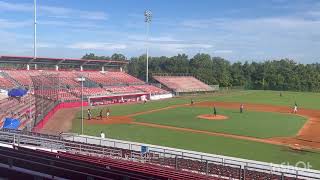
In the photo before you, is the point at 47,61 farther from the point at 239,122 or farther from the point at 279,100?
the point at 279,100

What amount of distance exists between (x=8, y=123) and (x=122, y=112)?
24.9 m

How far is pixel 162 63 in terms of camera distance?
13475 centimetres

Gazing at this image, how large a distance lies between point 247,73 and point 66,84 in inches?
2852

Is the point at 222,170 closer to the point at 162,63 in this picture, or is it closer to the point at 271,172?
the point at 271,172

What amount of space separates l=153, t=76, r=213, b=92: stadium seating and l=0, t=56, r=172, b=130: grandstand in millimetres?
8173

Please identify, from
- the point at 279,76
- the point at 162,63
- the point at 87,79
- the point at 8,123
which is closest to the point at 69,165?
the point at 8,123

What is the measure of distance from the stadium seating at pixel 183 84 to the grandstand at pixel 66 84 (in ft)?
26.8

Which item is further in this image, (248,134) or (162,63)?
(162,63)

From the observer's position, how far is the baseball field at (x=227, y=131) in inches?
1101

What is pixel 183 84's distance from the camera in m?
97.1

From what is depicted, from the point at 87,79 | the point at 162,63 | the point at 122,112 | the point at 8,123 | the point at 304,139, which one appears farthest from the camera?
the point at 162,63

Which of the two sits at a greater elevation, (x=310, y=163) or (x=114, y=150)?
(x=114, y=150)

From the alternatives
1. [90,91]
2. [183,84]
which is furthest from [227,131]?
[183,84]

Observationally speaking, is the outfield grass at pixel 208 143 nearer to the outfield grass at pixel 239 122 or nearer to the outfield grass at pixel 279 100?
the outfield grass at pixel 239 122
